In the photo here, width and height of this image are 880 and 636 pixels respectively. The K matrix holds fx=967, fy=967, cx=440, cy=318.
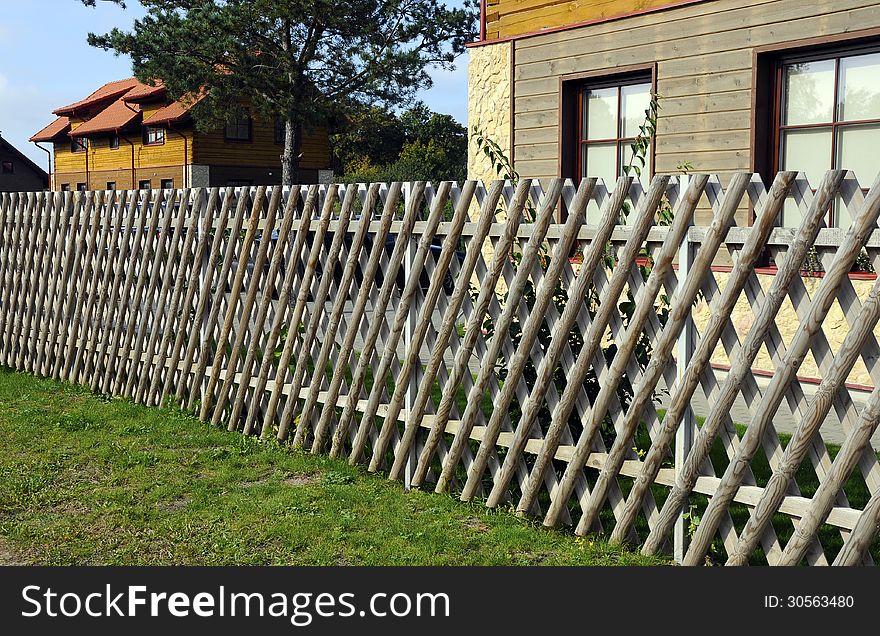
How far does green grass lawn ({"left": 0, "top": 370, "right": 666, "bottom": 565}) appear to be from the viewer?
476 centimetres

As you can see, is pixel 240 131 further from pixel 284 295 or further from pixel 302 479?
pixel 302 479

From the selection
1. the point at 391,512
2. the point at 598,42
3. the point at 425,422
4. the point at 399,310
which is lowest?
the point at 391,512

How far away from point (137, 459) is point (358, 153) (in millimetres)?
58194

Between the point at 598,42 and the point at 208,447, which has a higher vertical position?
the point at 598,42

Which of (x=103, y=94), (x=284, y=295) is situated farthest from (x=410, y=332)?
(x=103, y=94)

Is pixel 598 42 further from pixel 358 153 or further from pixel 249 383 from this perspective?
pixel 358 153

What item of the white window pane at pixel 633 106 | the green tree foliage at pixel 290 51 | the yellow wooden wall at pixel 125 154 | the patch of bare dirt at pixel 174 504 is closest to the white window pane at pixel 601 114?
the white window pane at pixel 633 106

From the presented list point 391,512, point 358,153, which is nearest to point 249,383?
point 391,512

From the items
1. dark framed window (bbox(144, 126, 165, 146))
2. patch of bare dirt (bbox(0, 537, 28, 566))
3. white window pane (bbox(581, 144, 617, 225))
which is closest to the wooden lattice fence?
patch of bare dirt (bbox(0, 537, 28, 566))

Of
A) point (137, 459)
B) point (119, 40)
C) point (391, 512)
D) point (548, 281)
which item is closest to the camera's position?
point (548, 281)

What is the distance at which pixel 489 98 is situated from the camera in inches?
425

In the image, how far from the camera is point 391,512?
17.6 feet

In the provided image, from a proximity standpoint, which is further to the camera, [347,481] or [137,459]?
[137,459]

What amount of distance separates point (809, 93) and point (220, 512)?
20.0 feet
